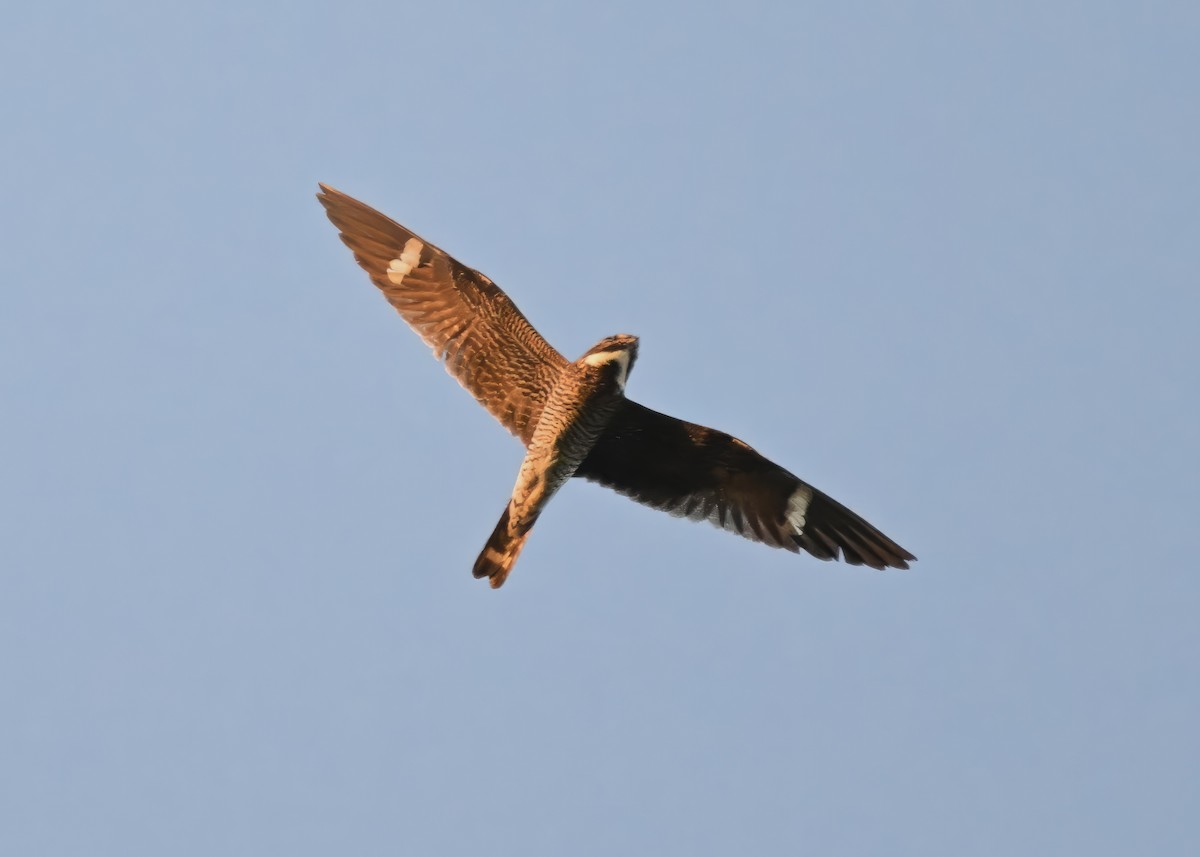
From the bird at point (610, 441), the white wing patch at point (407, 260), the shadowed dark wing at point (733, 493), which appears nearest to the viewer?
the bird at point (610, 441)

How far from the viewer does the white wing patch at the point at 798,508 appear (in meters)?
11.9

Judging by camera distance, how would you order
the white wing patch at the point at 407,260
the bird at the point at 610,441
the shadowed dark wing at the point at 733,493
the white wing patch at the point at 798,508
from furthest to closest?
the white wing patch at the point at 407,260 < the white wing patch at the point at 798,508 < the shadowed dark wing at the point at 733,493 < the bird at the point at 610,441

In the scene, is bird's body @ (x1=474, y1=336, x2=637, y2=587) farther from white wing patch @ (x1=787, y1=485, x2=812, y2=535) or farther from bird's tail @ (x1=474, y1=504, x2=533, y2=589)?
white wing patch @ (x1=787, y1=485, x2=812, y2=535)

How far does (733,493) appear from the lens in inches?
474

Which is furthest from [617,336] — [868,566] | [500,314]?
[868,566]

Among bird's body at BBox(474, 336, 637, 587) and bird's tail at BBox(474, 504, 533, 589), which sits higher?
bird's body at BBox(474, 336, 637, 587)

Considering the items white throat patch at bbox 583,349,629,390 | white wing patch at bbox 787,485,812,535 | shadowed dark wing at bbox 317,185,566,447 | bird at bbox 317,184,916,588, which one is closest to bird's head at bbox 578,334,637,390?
white throat patch at bbox 583,349,629,390

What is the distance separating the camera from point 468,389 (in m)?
12.0

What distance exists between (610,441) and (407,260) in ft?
8.16

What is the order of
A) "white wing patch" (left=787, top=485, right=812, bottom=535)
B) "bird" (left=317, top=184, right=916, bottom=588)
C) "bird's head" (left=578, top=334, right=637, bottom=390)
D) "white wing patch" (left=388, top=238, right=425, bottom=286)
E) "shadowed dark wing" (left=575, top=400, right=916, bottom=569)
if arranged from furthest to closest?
"white wing patch" (left=388, top=238, right=425, bottom=286), "white wing patch" (left=787, top=485, right=812, bottom=535), "shadowed dark wing" (left=575, top=400, right=916, bottom=569), "bird" (left=317, top=184, right=916, bottom=588), "bird's head" (left=578, top=334, right=637, bottom=390)

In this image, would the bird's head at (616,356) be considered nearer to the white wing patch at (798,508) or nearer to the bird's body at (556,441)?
the bird's body at (556,441)

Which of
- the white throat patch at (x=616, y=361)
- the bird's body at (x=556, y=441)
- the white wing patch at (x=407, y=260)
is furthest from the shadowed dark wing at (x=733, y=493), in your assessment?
the white wing patch at (x=407, y=260)

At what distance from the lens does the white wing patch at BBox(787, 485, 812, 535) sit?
1190cm

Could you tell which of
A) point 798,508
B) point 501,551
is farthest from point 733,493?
point 501,551
